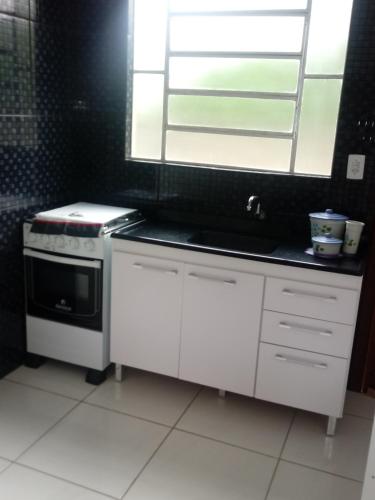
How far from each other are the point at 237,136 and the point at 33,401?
1.85 meters

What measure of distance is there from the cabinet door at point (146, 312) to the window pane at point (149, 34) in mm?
1204

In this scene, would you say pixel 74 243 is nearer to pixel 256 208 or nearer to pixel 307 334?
pixel 256 208

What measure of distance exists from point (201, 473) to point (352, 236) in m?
1.32

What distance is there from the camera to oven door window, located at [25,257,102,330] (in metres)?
2.72

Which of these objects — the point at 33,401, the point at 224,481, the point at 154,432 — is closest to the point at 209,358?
the point at 154,432

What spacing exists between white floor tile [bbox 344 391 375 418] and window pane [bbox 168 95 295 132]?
1545mm

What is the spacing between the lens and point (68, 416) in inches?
101

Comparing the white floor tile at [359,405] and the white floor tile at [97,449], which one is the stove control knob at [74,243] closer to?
the white floor tile at [97,449]

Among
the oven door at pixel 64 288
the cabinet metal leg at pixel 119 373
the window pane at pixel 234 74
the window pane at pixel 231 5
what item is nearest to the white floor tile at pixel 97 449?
the cabinet metal leg at pixel 119 373

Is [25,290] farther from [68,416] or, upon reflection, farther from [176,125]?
[176,125]

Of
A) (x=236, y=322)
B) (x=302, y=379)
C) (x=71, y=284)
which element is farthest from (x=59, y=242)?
(x=302, y=379)

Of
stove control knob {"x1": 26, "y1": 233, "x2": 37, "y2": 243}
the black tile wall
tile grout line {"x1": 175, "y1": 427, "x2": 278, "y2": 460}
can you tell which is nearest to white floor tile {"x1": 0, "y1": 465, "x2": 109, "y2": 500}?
tile grout line {"x1": 175, "y1": 427, "x2": 278, "y2": 460}

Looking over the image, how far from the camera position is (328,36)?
2.66 metres

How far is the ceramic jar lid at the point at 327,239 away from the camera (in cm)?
240
